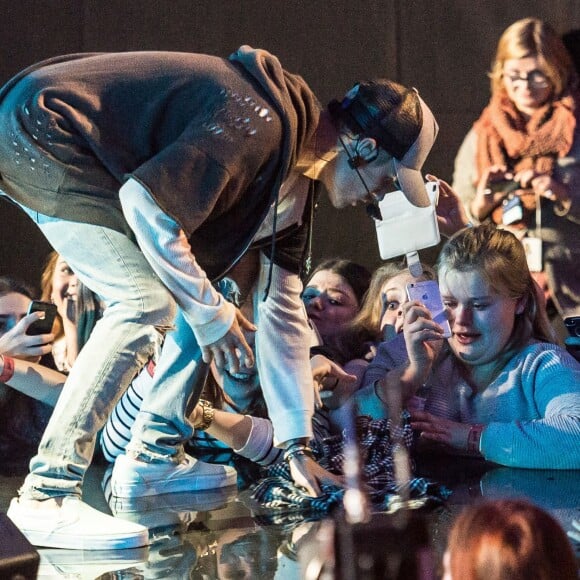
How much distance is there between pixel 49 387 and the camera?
2.96 metres

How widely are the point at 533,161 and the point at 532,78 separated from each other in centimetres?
29

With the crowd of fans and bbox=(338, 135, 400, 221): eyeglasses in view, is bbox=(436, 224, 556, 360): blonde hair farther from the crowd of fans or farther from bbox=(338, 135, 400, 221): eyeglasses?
bbox=(338, 135, 400, 221): eyeglasses

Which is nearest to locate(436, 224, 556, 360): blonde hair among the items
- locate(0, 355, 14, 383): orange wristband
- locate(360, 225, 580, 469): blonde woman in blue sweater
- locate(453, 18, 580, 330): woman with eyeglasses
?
locate(360, 225, 580, 469): blonde woman in blue sweater

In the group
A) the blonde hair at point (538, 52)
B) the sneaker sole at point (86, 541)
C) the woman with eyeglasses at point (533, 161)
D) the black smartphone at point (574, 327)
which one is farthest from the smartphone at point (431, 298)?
the sneaker sole at point (86, 541)

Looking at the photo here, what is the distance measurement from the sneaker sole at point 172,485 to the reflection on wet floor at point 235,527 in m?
0.02

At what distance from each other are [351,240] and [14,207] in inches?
42.9

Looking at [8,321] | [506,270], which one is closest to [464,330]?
[506,270]

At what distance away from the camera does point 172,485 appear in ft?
7.55

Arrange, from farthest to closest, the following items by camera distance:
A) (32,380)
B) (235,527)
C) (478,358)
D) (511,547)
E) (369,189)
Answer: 1. (32,380)
2. (478,358)
3. (369,189)
4. (235,527)
5. (511,547)

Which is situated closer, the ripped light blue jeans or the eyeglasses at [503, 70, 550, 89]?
the ripped light blue jeans

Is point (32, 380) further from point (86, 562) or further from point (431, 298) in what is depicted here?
point (86, 562)

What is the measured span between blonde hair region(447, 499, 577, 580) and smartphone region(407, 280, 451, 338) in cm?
205

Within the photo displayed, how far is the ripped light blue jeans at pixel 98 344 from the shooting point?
1731 mm

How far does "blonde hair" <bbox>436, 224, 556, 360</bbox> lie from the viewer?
2834mm
